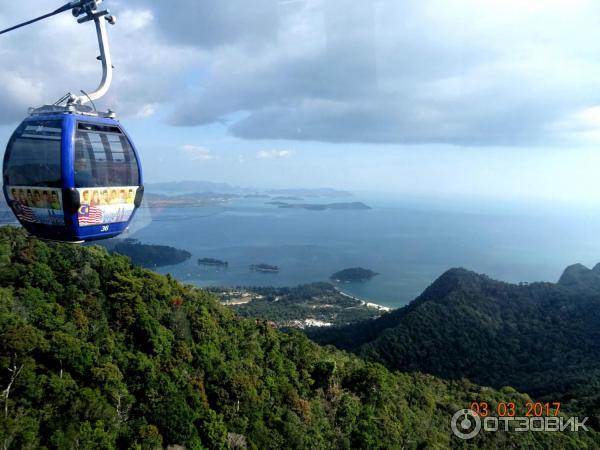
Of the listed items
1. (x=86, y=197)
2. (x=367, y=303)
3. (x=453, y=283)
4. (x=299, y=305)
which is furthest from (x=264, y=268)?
(x=86, y=197)

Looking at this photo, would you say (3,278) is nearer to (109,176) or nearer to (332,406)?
(109,176)

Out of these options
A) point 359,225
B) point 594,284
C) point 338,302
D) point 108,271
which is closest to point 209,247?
point 338,302

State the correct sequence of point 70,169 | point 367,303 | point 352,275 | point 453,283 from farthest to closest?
point 352,275
point 367,303
point 453,283
point 70,169

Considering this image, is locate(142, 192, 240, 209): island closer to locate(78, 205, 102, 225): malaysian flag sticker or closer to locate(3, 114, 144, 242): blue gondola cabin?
locate(3, 114, 144, 242): blue gondola cabin

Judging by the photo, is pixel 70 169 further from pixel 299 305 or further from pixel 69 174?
pixel 299 305

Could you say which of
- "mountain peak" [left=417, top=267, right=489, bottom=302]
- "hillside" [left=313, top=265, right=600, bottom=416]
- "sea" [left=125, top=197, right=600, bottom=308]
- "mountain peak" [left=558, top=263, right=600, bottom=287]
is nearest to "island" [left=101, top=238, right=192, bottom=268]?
"sea" [left=125, top=197, right=600, bottom=308]

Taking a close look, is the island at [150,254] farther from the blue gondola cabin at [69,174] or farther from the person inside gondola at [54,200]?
the person inside gondola at [54,200]

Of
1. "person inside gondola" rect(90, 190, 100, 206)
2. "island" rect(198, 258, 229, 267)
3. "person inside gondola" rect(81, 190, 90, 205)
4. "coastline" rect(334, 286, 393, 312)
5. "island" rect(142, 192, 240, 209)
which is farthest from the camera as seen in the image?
"island" rect(142, 192, 240, 209)
